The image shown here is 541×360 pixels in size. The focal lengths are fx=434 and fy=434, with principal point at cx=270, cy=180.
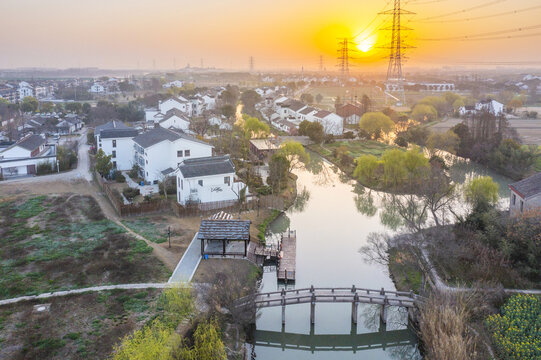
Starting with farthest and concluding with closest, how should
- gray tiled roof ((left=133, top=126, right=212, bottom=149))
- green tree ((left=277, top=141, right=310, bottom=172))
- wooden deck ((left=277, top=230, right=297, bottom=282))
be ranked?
green tree ((left=277, top=141, right=310, bottom=172)) → gray tiled roof ((left=133, top=126, right=212, bottom=149)) → wooden deck ((left=277, top=230, right=297, bottom=282))

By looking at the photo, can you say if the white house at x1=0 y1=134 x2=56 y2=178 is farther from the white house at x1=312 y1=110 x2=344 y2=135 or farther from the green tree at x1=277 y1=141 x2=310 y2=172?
the white house at x1=312 y1=110 x2=344 y2=135

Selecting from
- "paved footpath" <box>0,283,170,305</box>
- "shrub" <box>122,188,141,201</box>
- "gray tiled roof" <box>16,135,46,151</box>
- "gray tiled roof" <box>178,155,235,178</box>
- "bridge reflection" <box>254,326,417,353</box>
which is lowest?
"bridge reflection" <box>254,326,417,353</box>

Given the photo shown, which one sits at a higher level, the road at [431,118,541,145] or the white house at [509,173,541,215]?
the road at [431,118,541,145]

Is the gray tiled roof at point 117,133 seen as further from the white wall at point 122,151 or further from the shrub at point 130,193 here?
the shrub at point 130,193

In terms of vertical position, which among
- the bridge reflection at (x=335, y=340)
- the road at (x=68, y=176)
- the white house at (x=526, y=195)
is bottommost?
the bridge reflection at (x=335, y=340)

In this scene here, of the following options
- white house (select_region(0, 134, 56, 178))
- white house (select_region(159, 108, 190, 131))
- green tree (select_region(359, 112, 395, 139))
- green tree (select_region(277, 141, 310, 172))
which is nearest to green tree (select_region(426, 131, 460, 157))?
green tree (select_region(359, 112, 395, 139))

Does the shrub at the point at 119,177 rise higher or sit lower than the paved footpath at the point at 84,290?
higher

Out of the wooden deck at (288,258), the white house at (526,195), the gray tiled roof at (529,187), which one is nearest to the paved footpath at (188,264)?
the wooden deck at (288,258)
